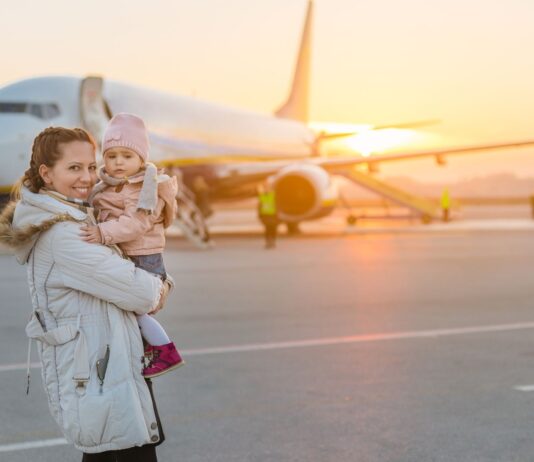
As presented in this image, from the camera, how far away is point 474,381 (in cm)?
625

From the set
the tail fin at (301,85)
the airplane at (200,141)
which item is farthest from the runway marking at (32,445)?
the tail fin at (301,85)

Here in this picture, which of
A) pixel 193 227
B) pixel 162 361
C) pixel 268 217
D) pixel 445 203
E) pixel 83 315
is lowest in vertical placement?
pixel 445 203

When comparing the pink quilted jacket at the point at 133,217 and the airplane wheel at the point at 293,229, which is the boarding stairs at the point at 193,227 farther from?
the pink quilted jacket at the point at 133,217

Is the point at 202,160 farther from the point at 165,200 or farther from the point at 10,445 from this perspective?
the point at 165,200

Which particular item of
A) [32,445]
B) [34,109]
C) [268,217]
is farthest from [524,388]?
[34,109]

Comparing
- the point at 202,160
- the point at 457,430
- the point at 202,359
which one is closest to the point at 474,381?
the point at 457,430

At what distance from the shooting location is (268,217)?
773 inches

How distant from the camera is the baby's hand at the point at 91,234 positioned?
9.51 ft

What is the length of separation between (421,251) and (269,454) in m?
14.1

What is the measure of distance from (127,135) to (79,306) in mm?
536

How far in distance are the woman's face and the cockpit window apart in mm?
16460

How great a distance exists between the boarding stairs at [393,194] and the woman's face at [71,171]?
25.6m

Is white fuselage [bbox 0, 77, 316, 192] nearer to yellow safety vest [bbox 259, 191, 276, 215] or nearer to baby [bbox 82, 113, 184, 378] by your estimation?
yellow safety vest [bbox 259, 191, 276, 215]

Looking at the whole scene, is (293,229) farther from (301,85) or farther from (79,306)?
(79,306)
